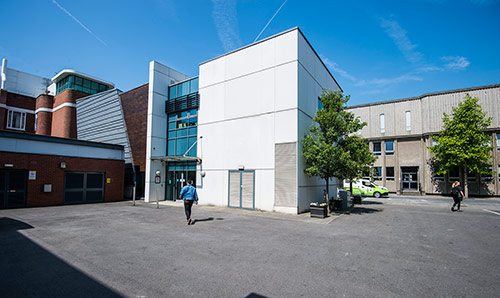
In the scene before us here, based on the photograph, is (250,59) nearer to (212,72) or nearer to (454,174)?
(212,72)

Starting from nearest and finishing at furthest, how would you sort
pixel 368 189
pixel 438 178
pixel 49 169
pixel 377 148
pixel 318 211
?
pixel 318 211 < pixel 49 169 < pixel 368 189 < pixel 438 178 < pixel 377 148

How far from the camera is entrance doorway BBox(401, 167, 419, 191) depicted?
30734mm

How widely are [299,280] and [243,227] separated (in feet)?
16.9

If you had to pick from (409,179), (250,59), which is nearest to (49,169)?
(250,59)

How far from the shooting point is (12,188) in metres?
14.5

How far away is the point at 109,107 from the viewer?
2311cm

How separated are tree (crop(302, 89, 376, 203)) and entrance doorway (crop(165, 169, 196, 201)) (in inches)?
352

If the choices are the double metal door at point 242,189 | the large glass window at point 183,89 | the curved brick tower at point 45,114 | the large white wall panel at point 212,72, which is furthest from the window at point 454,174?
the curved brick tower at point 45,114

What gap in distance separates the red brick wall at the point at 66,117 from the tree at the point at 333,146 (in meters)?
27.4

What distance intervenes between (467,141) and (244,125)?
25036mm

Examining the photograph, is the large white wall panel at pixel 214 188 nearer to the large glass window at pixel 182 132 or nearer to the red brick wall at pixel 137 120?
the large glass window at pixel 182 132

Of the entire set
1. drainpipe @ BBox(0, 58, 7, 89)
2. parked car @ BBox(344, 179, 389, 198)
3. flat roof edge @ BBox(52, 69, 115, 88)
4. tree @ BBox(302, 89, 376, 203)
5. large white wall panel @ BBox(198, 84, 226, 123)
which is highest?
drainpipe @ BBox(0, 58, 7, 89)

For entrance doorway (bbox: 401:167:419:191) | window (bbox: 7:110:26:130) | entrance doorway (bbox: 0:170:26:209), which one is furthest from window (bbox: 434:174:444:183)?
window (bbox: 7:110:26:130)

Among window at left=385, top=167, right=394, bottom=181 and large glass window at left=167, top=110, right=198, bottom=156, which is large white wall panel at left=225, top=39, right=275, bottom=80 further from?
window at left=385, top=167, right=394, bottom=181
